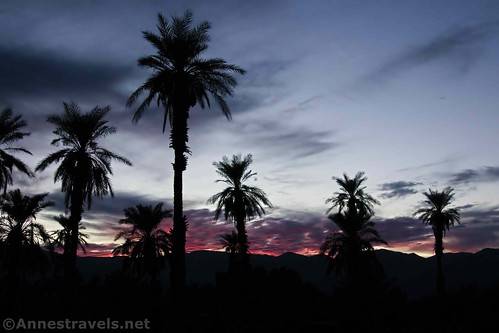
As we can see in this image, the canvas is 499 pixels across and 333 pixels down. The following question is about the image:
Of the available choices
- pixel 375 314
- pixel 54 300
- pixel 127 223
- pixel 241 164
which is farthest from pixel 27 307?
pixel 127 223

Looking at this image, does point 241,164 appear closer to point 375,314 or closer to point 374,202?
point 374,202

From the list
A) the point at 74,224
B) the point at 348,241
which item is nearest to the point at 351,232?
the point at 348,241

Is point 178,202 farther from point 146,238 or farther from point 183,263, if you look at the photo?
point 146,238

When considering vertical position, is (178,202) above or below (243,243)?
above

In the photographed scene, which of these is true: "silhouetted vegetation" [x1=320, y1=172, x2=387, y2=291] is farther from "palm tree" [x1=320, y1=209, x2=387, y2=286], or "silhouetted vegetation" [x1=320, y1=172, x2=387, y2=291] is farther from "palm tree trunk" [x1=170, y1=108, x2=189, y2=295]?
"palm tree trunk" [x1=170, y1=108, x2=189, y2=295]

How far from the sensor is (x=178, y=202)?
24.0 metres

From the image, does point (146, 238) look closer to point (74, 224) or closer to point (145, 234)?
point (145, 234)

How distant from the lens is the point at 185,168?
24.7 meters

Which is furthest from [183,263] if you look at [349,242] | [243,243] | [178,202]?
[349,242]

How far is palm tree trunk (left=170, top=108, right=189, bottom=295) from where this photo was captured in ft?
75.4

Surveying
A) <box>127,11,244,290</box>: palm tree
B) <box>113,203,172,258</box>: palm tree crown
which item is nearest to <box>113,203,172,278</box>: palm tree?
<box>113,203,172,258</box>: palm tree crown

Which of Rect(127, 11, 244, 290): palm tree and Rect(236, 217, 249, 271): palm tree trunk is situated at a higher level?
Rect(127, 11, 244, 290): palm tree

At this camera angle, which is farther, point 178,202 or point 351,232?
point 351,232

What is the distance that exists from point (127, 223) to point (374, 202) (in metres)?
24.7
